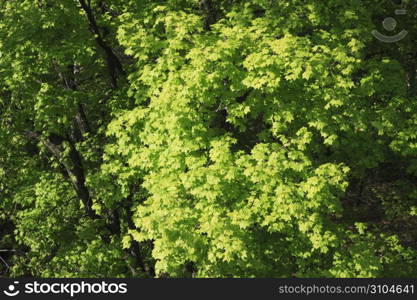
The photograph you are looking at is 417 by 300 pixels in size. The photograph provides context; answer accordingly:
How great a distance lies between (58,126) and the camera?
13930 millimetres

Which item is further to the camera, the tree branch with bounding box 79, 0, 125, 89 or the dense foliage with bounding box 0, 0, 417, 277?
the tree branch with bounding box 79, 0, 125, 89

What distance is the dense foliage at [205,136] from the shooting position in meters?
11.1

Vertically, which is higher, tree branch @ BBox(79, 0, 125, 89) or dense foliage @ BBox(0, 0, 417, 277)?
tree branch @ BBox(79, 0, 125, 89)

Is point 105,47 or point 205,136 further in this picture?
point 105,47

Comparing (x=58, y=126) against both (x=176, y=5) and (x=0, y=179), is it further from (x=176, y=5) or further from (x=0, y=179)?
(x=176, y=5)

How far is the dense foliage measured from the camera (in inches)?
438

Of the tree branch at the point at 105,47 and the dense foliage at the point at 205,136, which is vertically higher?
the tree branch at the point at 105,47

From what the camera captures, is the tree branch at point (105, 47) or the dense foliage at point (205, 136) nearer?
the dense foliage at point (205, 136)

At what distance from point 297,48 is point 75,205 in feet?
34.5

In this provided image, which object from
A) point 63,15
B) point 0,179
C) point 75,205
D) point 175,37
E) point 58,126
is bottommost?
point 75,205

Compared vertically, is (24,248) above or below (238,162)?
below

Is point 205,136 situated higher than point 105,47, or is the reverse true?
point 105,47

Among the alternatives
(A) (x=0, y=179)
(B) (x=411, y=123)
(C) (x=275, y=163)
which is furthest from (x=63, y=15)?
(B) (x=411, y=123)

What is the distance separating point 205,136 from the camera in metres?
12.0
